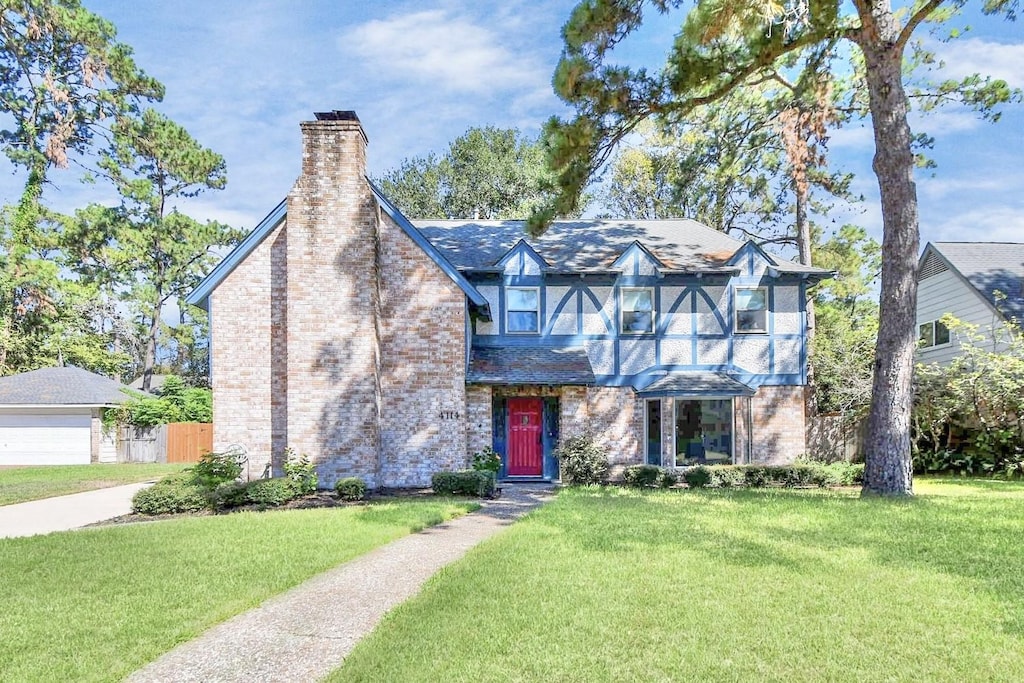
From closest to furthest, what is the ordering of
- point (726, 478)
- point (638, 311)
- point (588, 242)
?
point (726, 478) < point (638, 311) < point (588, 242)

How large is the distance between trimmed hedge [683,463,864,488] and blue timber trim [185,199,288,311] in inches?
449

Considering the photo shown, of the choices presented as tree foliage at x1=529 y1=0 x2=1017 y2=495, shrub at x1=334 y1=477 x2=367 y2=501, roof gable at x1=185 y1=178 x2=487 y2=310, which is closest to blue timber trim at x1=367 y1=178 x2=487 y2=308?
roof gable at x1=185 y1=178 x2=487 y2=310

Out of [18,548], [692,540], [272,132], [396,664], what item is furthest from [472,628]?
[272,132]

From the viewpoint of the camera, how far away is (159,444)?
27781 mm

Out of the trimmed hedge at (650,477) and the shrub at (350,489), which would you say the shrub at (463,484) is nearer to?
the shrub at (350,489)

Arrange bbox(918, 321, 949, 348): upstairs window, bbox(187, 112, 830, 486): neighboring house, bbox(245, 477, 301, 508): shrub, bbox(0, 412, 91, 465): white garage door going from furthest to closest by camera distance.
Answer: bbox(0, 412, 91, 465): white garage door < bbox(918, 321, 949, 348): upstairs window < bbox(187, 112, 830, 486): neighboring house < bbox(245, 477, 301, 508): shrub

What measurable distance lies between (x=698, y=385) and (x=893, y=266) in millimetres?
5806

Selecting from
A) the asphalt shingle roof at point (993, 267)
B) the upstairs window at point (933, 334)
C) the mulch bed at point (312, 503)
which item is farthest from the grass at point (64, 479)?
the asphalt shingle roof at point (993, 267)

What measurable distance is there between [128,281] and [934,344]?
37038 millimetres

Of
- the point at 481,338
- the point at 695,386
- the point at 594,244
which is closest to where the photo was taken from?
the point at 695,386

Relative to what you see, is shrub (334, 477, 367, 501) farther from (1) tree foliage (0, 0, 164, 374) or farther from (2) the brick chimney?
(1) tree foliage (0, 0, 164, 374)

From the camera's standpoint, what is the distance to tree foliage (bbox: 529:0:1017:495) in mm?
12562

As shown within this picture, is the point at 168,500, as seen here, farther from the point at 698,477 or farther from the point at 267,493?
the point at 698,477

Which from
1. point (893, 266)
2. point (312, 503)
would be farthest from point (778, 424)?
point (312, 503)
